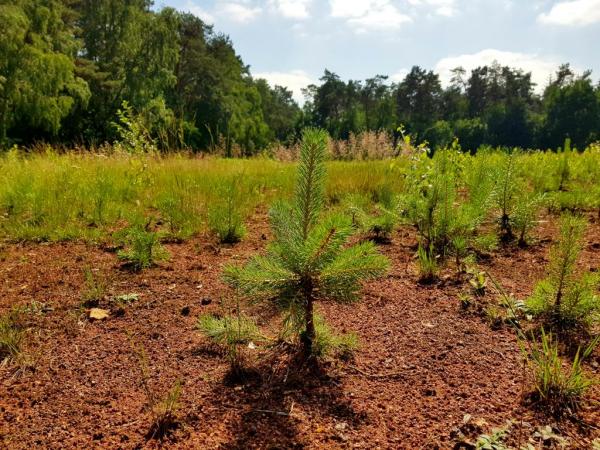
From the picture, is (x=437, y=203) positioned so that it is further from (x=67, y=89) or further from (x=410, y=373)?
(x=67, y=89)

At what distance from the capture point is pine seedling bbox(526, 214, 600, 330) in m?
2.04

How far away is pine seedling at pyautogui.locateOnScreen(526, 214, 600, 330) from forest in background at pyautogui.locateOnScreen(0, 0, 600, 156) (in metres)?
2.86

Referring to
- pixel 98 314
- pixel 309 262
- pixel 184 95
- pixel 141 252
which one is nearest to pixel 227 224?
pixel 141 252

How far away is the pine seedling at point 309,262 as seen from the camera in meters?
1.52

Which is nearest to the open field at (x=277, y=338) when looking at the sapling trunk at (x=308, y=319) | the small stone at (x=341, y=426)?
the small stone at (x=341, y=426)

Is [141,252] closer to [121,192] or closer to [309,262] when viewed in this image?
[309,262]

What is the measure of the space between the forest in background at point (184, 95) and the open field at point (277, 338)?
1981 millimetres

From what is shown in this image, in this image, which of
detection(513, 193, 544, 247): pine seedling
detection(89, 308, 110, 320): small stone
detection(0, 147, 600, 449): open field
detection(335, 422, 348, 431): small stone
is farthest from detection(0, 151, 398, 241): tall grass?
detection(335, 422, 348, 431): small stone

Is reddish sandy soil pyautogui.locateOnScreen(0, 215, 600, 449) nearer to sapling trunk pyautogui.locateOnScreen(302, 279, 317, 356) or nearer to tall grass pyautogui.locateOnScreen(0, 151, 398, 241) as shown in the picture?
sapling trunk pyautogui.locateOnScreen(302, 279, 317, 356)

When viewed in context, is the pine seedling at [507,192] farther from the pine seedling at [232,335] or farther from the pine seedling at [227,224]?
the pine seedling at [232,335]

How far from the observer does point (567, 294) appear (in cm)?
208

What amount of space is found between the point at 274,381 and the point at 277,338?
228 millimetres

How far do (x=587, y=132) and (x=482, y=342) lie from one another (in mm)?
63708

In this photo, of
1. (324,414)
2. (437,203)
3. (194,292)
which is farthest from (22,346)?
(437,203)
